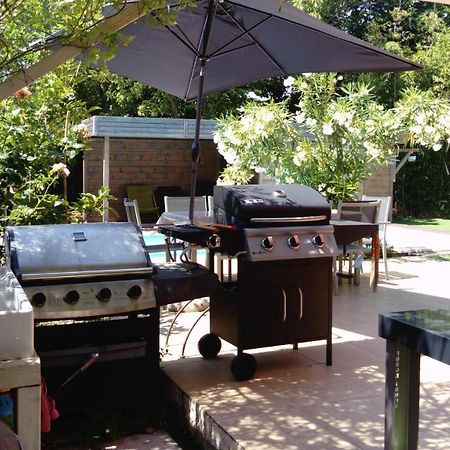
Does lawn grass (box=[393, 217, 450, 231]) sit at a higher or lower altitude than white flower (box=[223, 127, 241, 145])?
lower

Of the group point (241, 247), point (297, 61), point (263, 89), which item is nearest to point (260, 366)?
point (241, 247)

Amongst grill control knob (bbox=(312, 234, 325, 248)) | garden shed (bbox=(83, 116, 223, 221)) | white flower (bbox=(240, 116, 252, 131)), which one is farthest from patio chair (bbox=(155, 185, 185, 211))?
grill control knob (bbox=(312, 234, 325, 248))

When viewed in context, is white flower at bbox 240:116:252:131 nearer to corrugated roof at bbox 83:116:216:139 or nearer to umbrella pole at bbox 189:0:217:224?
umbrella pole at bbox 189:0:217:224

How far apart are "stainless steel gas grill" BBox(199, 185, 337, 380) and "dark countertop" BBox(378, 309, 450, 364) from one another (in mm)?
1720

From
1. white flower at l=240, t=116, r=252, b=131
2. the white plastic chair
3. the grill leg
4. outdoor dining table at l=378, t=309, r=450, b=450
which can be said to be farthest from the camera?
white flower at l=240, t=116, r=252, b=131

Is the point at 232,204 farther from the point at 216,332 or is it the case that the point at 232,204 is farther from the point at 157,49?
the point at 157,49

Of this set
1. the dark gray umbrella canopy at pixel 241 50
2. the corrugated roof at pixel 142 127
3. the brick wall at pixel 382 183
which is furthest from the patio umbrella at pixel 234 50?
the brick wall at pixel 382 183

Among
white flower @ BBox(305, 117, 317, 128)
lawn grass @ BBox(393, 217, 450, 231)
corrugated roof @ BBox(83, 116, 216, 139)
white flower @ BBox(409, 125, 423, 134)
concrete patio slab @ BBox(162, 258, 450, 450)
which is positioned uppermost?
corrugated roof @ BBox(83, 116, 216, 139)

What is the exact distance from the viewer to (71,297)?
301cm

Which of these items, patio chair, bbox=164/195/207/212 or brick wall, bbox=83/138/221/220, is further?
brick wall, bbox=83/138/221/220

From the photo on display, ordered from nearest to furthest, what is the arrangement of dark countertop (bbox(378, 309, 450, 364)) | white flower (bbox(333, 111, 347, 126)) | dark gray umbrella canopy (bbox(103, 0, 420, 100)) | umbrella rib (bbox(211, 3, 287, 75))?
dark countertop (bbox(378, 309, 450, 364))
dark gray umbrella canopy (bbox(103, 0, 420, 100))
umbrella rib (bbox(211, 3, 287, 75))
white flower (bbox(333, 111, 347, 126))

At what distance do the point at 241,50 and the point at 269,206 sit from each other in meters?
2.46

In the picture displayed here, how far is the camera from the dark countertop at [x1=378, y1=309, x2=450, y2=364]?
1605 millimetres

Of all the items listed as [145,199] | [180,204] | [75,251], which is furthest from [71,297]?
[145,199]
